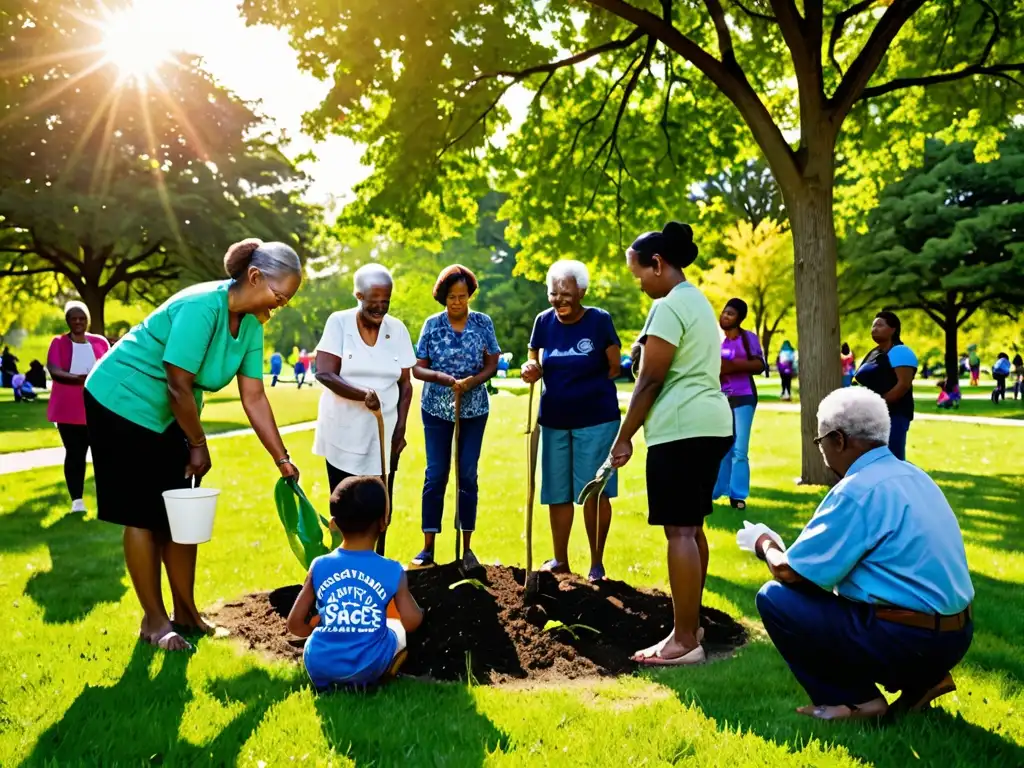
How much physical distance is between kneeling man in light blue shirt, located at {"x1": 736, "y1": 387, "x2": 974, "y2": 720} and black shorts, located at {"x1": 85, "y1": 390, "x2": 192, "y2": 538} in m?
3.21

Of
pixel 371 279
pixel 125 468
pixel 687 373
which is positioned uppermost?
pixel 371 279

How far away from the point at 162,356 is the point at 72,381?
4.54m

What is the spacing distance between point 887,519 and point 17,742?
358cm

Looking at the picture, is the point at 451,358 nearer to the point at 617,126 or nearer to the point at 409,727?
the point at 409,727

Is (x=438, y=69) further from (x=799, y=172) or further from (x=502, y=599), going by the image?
(x=502, y=599)

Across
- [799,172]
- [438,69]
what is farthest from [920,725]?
[438,69]

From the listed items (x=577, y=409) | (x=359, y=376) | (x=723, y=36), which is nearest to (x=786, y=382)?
(x=723, y=36)

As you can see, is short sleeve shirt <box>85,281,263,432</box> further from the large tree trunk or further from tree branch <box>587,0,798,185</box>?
the large tree trunk

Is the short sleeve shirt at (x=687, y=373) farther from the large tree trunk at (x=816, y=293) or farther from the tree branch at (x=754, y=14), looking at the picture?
the tree branch at (x=754, y=14)

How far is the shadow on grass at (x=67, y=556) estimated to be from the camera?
215 inches

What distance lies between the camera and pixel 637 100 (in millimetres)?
14055

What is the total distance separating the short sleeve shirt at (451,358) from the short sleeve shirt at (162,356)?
1.99 metres

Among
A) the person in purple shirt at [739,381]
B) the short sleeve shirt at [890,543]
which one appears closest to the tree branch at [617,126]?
the person in purple shirt at [739,381]

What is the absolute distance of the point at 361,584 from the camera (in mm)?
3766
